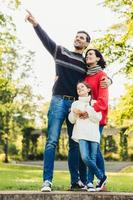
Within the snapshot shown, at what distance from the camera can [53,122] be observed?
7.19 metres

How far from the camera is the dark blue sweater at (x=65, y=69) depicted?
7.20m

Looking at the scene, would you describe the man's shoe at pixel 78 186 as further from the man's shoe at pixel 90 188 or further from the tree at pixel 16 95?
the tree at pixel 16 95

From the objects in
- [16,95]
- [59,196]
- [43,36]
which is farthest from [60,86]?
[16,95]

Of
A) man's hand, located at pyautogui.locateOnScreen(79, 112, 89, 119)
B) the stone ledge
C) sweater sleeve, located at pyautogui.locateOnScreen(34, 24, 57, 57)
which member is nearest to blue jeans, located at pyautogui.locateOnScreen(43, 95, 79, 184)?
man's hand, located at pyautogui.locateOnScreen(79, 112, 89, 119)

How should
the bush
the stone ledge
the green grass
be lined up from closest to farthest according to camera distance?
the stone ledge, the green grass, the bush

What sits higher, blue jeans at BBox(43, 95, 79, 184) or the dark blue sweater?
the dark blue sweater

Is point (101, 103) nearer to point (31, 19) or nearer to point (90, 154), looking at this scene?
point (90, 154)

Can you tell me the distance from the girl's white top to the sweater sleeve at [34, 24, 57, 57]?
754 millimetres

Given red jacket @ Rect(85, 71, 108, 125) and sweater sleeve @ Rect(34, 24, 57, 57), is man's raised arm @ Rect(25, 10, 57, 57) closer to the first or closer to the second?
sweater sleeve @ Rect(34, 24, 57, 57)

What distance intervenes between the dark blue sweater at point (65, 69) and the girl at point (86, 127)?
0.69 feet

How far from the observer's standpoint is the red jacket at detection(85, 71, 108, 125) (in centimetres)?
706

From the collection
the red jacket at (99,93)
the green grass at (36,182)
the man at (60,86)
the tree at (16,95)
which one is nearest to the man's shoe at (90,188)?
the man at (60,86)

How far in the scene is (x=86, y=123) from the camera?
23.2 feet

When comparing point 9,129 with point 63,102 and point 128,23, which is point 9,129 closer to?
point 128,23
